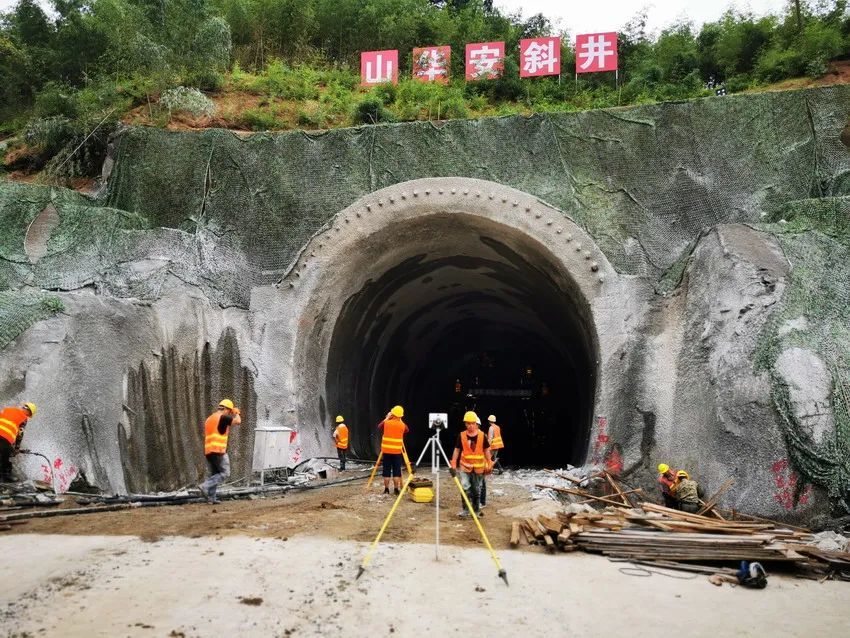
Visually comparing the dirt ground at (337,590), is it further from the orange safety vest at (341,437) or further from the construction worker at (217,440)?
the orange safety vest at (341,437)

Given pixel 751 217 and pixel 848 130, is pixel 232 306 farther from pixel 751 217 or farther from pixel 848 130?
pixel 848 130

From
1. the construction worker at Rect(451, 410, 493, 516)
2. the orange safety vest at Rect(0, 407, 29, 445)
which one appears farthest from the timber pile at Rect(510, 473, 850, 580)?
the orange safety vest at Rect(0, 407, 29, 445)

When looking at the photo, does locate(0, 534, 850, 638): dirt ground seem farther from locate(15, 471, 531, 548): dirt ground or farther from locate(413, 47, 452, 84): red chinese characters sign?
locate(413, 47, 452, 84): red chinese characters sign

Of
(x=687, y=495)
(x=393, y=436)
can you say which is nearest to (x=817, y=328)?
(x=687, y=495)

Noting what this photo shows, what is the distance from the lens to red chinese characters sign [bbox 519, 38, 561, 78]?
15523 mm

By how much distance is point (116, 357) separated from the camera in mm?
9477

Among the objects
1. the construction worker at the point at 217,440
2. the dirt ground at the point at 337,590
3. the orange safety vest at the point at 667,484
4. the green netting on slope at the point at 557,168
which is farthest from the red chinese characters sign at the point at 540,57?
the dirt ground at the point at 337,590

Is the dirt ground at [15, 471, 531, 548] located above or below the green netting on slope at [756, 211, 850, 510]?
below

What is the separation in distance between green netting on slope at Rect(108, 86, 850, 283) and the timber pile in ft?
15.9

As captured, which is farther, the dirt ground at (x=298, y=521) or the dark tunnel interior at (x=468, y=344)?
the dark tunnel interior at (x=468, y=344)

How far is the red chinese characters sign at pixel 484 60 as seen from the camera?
15688 mm

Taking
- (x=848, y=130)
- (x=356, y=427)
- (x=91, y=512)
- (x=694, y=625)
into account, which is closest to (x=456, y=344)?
(x=356, y=427)

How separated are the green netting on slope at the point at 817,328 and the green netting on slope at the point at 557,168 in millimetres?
1692

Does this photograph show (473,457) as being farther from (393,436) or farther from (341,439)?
(341,439)
